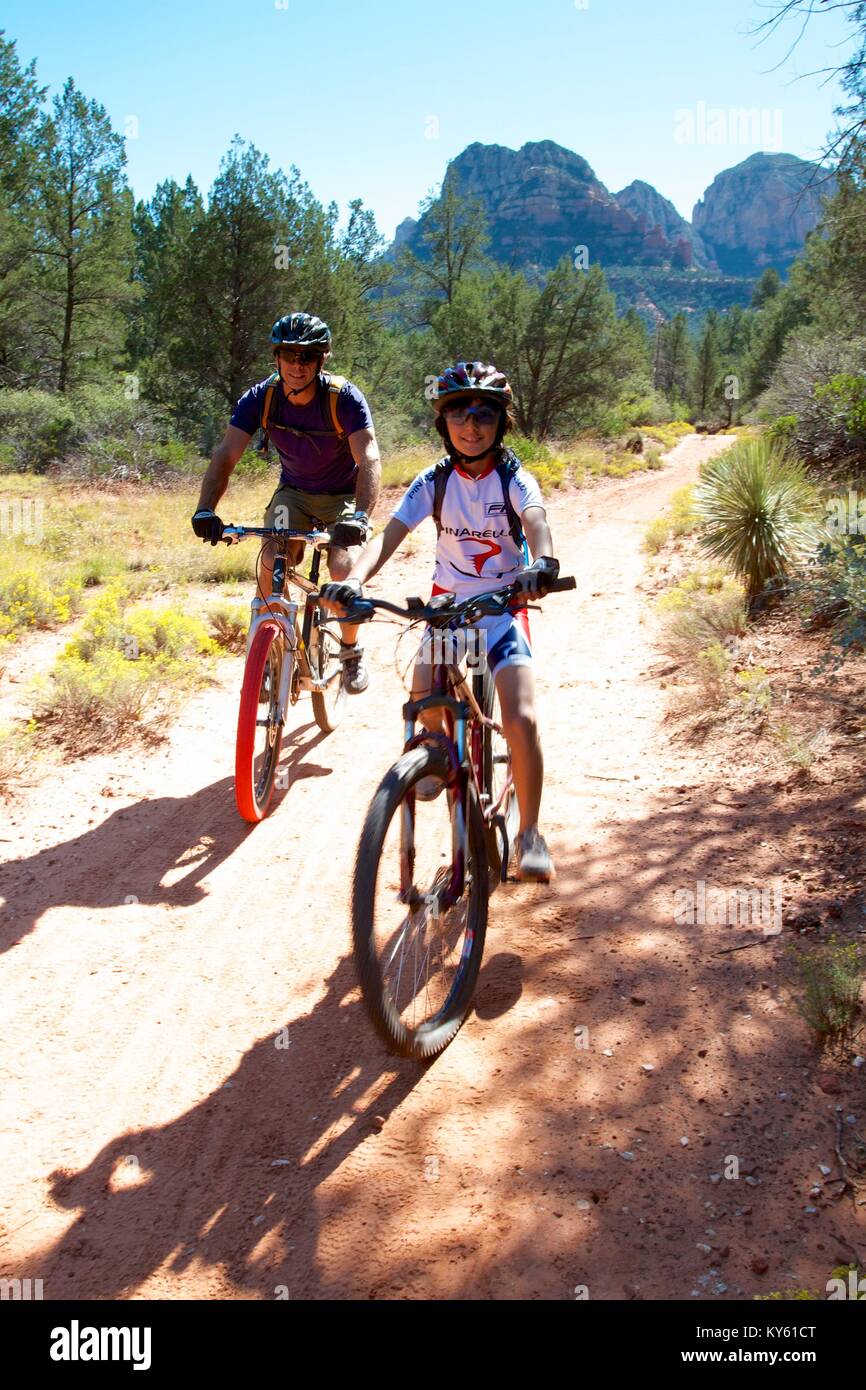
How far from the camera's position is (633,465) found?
2236cm

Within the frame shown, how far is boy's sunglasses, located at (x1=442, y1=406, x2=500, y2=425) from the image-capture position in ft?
11.7

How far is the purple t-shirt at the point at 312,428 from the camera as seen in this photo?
5109 mm

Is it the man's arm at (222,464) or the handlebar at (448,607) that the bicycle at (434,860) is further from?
the man's arm at (222,464)

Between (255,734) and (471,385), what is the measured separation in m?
2.07

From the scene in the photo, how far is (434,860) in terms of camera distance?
10.1ft

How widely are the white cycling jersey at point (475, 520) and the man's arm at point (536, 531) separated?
66 millimetres

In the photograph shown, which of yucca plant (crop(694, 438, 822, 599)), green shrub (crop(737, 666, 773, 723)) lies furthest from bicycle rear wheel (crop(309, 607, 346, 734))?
yucca plant (crop(694, 438, 822, 599))

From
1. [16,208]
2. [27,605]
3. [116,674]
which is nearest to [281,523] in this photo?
→ [116,674]

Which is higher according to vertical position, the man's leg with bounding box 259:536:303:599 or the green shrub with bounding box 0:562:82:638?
the man's leg with bounding box 259:536:303:599

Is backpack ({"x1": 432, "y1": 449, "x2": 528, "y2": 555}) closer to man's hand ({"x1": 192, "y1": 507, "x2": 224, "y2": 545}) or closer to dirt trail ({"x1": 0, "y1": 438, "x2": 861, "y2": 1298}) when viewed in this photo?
man's hand ({"x1": 192, "y1": 507, "x2": 224, "y2": 545})

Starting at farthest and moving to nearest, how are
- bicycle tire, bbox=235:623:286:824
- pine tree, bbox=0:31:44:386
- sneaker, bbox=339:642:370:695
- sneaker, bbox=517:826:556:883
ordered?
pine tree, bbox=0:31:44:386, sneaker, bbox=339:642:370:695, bicycle tire, bbox=235:623:286:824, sneaker, bbox=517:826:556:883

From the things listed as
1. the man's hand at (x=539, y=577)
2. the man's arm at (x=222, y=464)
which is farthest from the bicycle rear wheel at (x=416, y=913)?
the man's arm at (x=222, y=464)

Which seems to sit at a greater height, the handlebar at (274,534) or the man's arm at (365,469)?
the man's arm at (365,469)
